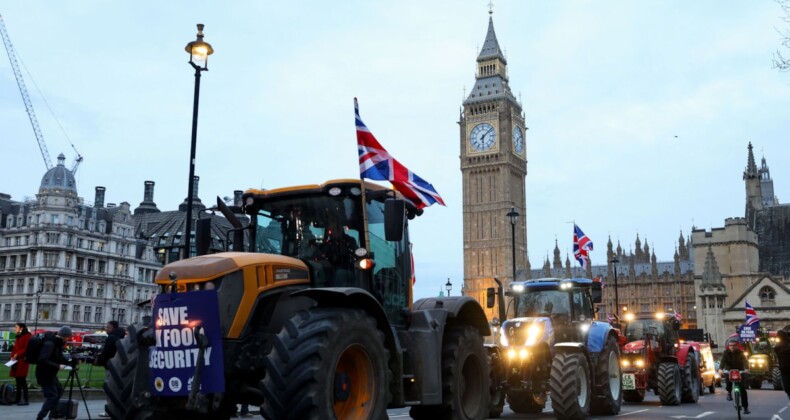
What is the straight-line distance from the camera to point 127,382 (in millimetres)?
7602

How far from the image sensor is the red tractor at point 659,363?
1989 cm

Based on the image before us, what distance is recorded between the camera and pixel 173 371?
24.1 ft

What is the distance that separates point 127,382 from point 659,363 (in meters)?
17.0

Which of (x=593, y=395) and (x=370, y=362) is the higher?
(x=370, y=362)

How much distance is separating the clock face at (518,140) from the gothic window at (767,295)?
6966 cm

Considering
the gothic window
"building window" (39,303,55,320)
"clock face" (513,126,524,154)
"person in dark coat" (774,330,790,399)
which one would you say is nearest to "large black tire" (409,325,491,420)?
"person in dark coat" (774,330,790,399)

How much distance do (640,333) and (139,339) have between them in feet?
64.3

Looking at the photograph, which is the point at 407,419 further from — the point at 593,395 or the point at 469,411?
the point at 469,411

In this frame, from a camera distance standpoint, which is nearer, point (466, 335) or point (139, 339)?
point (139, 339)

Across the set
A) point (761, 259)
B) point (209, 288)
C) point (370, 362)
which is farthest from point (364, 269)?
point (761, 259)

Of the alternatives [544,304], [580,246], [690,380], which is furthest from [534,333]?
[580,246]

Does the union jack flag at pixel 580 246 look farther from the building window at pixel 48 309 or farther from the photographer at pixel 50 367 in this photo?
the building window at pixel 48 309

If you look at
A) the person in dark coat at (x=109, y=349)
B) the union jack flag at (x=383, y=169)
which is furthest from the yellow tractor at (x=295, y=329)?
the person in dark coat at (x=109, y=349)

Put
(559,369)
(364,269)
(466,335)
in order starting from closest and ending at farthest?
1. (364,269)
2. (466,335)
3. (559,369)
